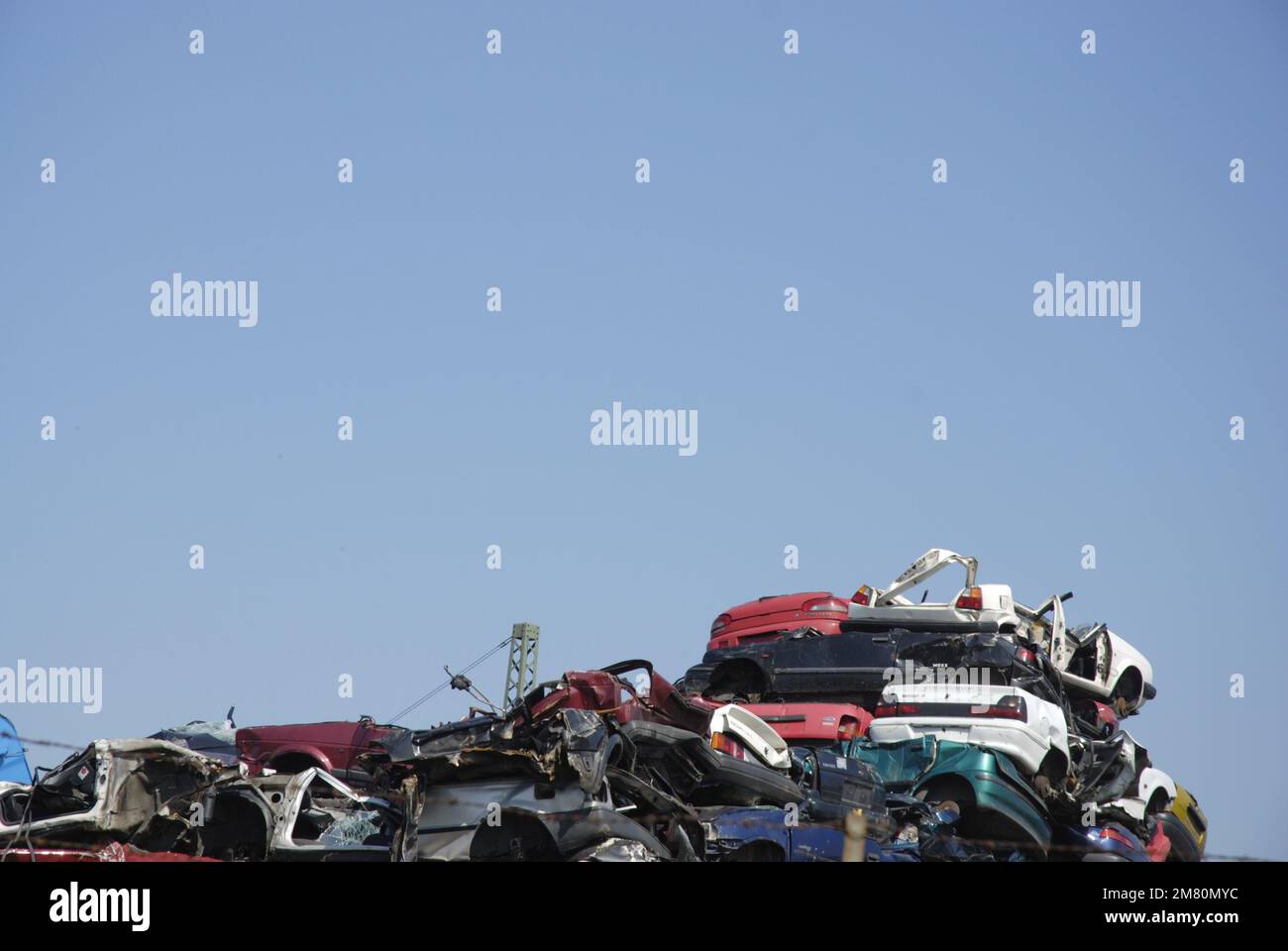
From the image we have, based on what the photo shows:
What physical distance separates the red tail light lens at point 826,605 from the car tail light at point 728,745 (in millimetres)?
6145

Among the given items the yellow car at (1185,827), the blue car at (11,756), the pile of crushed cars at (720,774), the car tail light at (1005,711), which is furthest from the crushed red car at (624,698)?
the blue car at (11,756)

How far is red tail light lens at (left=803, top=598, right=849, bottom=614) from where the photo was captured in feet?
69.1

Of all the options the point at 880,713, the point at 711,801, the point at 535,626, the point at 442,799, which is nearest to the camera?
the point at 442,799

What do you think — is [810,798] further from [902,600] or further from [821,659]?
[902,600]

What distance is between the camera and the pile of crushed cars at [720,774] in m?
12.4

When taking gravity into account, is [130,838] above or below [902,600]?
below

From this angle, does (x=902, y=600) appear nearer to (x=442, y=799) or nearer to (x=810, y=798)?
(x=810, y=798)

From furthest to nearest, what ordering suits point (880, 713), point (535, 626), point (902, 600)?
point (535, 626), point (902, 600), point (880, 713)

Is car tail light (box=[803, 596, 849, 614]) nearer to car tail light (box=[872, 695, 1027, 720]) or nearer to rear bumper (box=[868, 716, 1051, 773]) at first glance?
car tail light (box=[872, 695, 1027, 720])

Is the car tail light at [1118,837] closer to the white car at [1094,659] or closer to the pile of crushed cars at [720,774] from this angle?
the pile of crushed cars at [720,774]

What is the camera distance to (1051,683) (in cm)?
1912
